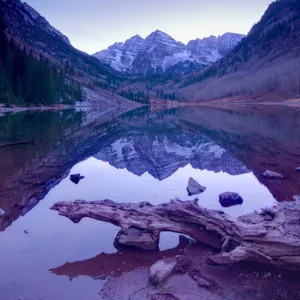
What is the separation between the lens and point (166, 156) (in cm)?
2517

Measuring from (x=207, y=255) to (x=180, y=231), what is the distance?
1.14 meters

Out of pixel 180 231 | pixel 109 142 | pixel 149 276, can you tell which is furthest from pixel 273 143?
pixel 149 276

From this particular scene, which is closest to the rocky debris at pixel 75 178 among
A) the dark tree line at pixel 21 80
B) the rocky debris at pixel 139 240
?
the rocky debris at pixel 139 240

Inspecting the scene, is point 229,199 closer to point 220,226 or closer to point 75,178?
point 220,226

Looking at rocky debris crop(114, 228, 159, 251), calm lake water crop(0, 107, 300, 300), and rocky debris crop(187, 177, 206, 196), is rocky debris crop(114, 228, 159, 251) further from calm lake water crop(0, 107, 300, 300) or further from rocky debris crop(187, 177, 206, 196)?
rocky debris crop(187, 177, 206, 196)

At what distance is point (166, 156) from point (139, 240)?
1626cm

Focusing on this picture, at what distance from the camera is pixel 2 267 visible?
25.8ft

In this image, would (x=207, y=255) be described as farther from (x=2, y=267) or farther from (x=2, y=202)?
(x=2, y=202)

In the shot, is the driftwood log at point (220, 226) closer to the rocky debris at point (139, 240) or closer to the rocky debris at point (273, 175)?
the rocky debris at point (139, 240)

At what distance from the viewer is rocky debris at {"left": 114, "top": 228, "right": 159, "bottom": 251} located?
904 cm

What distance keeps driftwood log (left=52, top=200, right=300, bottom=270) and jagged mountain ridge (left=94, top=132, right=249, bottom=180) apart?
7603mm

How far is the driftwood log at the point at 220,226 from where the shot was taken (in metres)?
7.71

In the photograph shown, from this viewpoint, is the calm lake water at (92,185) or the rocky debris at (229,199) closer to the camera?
the calm lake water at (92,185)

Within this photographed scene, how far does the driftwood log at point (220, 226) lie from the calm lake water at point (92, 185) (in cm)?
66
